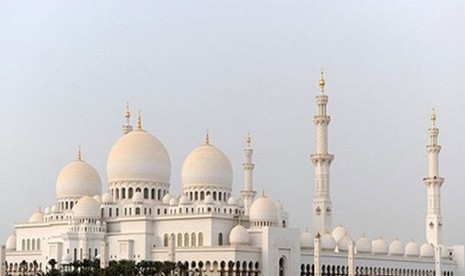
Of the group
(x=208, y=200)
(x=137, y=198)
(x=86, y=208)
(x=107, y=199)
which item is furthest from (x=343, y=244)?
(x=86, y=208)

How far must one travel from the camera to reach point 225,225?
61812mm

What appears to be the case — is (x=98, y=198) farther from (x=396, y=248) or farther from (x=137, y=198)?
(x=396, y=248)

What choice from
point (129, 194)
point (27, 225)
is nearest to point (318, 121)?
point (129, 194)

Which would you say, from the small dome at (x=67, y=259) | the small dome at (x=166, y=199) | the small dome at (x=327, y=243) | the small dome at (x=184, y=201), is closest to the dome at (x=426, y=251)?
the small dome at (x=327, y=243)

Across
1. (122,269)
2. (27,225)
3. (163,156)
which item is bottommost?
(122,269)

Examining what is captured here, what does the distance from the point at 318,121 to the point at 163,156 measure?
38.1 feet

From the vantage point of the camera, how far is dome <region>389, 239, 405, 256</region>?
237 ft

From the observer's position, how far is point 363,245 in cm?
6988

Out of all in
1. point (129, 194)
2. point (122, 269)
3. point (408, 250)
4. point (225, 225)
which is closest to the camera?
point (122, 269)

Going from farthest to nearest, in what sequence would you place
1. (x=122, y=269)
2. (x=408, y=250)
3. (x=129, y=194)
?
(x=408, y=250), (x=129, y=194), (x=122, y=269)

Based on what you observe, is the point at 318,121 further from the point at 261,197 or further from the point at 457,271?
the point at 457,271

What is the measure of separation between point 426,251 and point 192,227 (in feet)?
69.1

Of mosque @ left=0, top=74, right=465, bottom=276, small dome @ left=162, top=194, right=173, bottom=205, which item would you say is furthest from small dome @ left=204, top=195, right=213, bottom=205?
small dome @ left=162, top=194, right=173, bottom=205

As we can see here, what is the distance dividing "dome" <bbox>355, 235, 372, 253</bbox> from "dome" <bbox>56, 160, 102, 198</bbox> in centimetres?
1934
